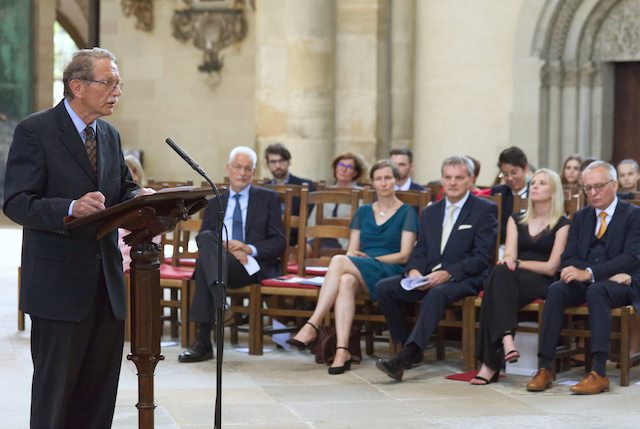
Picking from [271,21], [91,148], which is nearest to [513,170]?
[91,148]

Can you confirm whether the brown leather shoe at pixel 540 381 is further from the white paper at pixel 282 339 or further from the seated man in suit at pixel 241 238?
the seated man in suit at pixel 241 238

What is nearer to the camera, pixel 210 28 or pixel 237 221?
pixel 237 221

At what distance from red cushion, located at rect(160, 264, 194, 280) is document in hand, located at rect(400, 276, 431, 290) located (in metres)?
1.45

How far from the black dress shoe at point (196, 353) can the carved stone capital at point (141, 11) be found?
849cm

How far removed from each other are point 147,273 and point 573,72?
7557mm

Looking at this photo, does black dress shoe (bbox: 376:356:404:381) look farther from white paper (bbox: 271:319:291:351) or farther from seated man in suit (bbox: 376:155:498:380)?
white paper (bbox: 271:319:291:351)

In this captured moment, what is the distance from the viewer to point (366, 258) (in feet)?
17.8

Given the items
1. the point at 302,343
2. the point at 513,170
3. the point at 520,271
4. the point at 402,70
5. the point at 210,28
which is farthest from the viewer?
the point at 210,28

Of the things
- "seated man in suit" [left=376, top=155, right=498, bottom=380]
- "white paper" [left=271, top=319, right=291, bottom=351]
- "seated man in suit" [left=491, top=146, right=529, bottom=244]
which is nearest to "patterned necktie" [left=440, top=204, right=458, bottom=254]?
"seated man in suit" [left=376, top=155, right=498, bottom=380]

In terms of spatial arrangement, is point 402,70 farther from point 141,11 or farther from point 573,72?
point 141,11

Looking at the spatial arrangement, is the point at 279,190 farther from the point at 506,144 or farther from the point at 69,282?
the point at 506,144

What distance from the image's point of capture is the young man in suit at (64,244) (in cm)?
281

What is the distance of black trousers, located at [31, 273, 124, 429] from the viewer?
2.82 meters

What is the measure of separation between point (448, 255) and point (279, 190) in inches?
56.8
